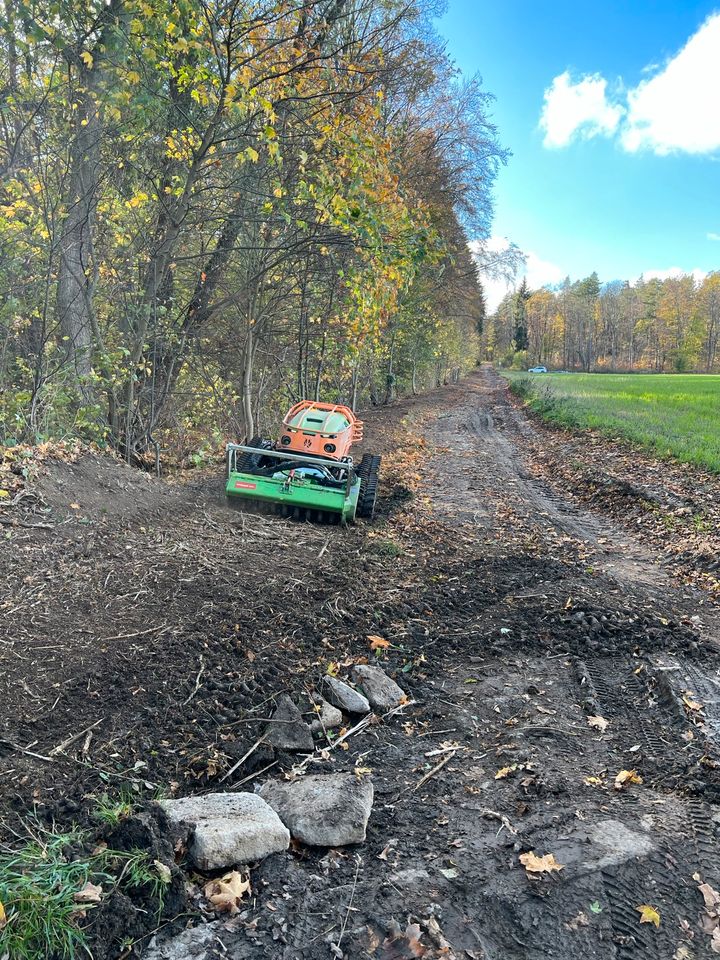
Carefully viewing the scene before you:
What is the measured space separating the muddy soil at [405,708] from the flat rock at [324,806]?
0.08m

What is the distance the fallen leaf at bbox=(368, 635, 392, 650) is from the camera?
16.1 ft

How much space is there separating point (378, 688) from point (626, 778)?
1599 millimetres

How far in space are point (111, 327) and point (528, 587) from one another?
22.8 feet

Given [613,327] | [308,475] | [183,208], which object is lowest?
[308,475]

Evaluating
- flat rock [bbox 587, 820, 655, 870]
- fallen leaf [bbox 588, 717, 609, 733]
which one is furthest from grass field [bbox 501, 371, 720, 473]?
flat rock [bbox 587, 820, 655, 870]

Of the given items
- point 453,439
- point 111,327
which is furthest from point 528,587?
point 453,439

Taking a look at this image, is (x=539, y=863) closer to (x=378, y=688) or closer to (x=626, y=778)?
(x=626, y=778)

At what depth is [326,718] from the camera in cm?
389

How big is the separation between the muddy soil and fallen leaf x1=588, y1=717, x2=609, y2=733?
0.02m

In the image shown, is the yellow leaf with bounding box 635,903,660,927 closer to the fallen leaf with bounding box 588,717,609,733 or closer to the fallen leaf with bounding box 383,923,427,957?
the fallen leaf with bounding box 383,923,427,957

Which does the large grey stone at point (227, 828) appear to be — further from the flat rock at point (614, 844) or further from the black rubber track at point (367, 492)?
the black rubber track at point (367, 492)

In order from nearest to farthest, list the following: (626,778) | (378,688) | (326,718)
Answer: (626,778)
(326,718)
(378,688)

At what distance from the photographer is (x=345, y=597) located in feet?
18.8

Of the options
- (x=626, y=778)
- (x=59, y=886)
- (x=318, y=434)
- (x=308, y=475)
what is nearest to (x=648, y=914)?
(x=626, y=778)
